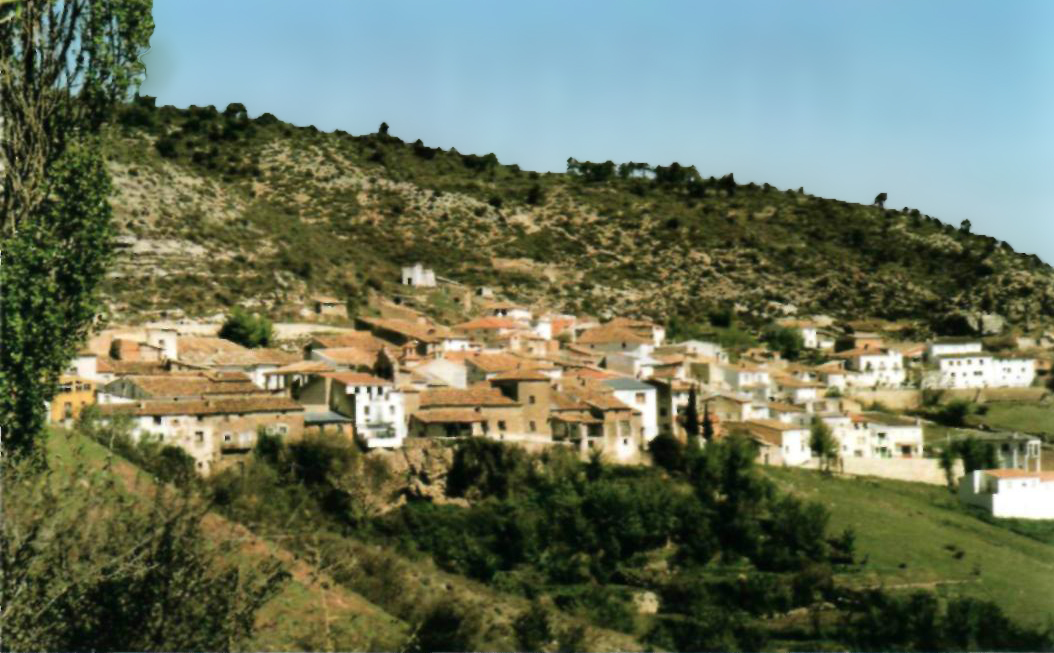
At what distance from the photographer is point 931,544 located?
101 feet

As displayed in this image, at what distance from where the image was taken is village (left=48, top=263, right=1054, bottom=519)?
28719 millimetres

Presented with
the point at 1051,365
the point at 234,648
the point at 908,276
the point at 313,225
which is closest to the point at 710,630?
the point at 234,648

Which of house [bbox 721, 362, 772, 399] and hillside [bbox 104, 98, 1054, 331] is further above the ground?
hillside [bbox 104, 98, 1054, 331]

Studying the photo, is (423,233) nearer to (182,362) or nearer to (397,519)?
(182,362)

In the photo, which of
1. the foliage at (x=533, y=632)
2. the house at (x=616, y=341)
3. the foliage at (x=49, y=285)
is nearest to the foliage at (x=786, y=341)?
the house at (x=616, y=341)

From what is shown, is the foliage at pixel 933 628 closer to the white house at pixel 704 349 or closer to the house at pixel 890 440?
the house at pixel 890 440

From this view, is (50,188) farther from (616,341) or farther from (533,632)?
(616,341)

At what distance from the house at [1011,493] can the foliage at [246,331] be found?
77.7 feet

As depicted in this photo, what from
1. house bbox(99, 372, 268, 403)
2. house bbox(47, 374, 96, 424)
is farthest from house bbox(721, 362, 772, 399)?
house bbox(47, 374, 96, 424)

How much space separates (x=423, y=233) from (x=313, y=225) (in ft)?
23.3

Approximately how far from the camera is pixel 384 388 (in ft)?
99.7

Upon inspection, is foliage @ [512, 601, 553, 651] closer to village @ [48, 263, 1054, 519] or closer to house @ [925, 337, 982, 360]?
village @ [48, 263, 1054, 519]

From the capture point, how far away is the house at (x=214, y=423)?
2683cm

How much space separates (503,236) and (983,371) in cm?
3408
